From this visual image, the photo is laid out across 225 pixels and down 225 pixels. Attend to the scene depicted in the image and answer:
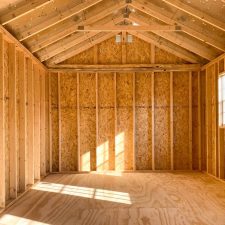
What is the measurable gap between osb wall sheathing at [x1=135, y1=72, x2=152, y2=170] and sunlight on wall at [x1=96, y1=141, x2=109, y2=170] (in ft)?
2.92

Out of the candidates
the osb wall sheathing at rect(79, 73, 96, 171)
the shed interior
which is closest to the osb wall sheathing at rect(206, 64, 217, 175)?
the shed interior

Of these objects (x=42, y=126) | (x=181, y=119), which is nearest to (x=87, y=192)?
(x=42, y=126)

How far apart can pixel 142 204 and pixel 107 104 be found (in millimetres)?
4640

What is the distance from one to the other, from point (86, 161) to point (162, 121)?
101 inches

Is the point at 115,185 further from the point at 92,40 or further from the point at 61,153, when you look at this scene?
the point at 92,40

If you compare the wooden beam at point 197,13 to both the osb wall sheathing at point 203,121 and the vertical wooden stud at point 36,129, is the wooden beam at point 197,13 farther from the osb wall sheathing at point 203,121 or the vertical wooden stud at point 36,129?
the vertical wooden stud at point 36,129

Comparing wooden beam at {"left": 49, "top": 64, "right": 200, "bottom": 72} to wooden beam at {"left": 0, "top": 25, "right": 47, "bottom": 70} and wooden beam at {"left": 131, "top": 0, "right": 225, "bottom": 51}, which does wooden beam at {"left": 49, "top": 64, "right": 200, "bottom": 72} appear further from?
wooden beam at {"left": 131, "top": 0, "right": 225, "bottom": 51}

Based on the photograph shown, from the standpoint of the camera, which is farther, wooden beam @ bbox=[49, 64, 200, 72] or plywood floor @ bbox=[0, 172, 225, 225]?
wooden beam @ bbox=[49, 64, 200, 72]

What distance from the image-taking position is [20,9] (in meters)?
5.62

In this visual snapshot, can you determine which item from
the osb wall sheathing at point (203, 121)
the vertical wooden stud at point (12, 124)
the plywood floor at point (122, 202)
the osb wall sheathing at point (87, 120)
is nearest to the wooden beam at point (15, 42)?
the vertical wooden stud at point (12, 124)

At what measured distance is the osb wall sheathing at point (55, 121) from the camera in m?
9.84

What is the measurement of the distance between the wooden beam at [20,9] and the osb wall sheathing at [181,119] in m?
5.26

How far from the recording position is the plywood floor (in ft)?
15.8

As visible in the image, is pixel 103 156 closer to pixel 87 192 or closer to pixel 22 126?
pixel 87 192
